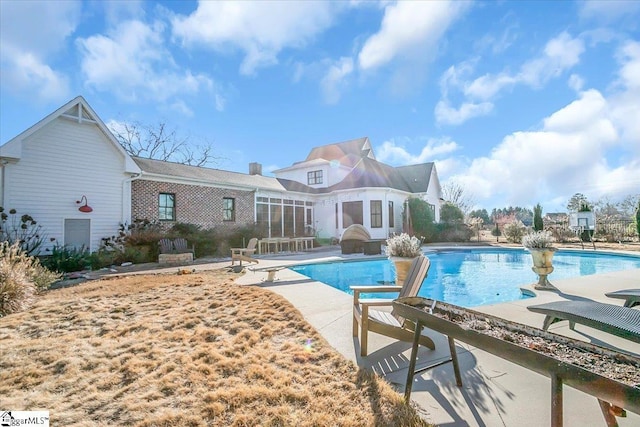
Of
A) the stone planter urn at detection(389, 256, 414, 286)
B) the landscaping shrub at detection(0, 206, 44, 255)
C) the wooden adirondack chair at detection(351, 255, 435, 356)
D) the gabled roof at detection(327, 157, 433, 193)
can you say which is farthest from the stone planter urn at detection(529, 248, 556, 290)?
the landscaping shrub at detection(0, 206, 44, 255)

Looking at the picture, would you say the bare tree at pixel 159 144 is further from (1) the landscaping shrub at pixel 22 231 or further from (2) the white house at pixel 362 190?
(1) the landscaping shrub at pixel 22 231

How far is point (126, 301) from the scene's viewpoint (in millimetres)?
5324

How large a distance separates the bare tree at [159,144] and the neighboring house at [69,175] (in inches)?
608

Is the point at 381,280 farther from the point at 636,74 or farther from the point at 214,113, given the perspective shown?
the point at 214,113

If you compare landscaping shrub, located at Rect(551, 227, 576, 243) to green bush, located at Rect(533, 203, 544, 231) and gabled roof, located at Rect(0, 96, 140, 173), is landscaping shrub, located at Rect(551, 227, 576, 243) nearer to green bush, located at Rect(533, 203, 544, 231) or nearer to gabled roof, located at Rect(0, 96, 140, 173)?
green bush, located at Rect(533, 203, 544, 231)

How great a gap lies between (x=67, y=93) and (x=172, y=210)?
21.0 ft

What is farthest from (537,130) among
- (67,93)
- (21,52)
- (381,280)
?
(67,93)

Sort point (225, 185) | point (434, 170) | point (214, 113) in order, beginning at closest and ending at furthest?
1. point (225, 185)
2. point (214, 113)
3. point (434, 170)

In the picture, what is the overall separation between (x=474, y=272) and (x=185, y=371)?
9.80m

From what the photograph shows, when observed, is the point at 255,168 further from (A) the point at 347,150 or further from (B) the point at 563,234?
(B) the point at 563,234

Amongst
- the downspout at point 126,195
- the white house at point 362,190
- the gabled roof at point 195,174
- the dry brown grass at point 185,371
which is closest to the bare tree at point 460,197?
the white house at point 362,190

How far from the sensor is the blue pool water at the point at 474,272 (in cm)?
712

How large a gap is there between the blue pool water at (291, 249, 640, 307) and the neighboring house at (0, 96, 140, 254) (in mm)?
7729

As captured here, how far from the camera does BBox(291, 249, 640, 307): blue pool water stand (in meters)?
7.12
